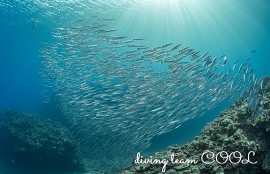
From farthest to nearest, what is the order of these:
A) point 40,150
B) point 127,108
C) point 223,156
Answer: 1. point 40,150
2. point 127,108
3. point 223,156

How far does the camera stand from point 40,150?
16.5 metres

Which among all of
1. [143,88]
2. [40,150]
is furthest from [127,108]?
[40,150]

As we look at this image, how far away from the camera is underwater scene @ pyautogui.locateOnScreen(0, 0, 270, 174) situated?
5219 millimetres

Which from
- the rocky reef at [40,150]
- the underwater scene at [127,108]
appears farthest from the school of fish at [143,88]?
the rocky reef at [40,150]

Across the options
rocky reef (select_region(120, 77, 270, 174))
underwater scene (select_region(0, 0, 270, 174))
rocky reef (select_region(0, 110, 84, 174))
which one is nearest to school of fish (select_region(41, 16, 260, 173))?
underwater scene (select_region(0, 0, 270, 174))

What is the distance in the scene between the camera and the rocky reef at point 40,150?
16594mm

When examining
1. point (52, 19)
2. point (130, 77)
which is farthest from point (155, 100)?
point (52, 19)

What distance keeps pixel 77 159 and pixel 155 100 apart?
27.3 feet

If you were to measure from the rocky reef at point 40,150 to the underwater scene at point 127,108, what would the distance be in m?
0.07

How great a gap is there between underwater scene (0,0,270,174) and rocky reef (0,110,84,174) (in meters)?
0.07

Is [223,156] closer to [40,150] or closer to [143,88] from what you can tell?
[143,88]

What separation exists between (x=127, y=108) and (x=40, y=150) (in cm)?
825

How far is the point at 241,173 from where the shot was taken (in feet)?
14.8

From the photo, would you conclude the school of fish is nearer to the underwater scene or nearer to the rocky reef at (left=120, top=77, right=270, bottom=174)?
the underwater scene
